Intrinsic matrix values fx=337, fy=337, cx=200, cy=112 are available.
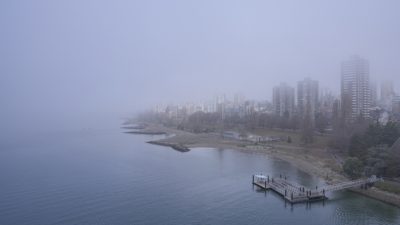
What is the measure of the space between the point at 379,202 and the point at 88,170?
44.5 feet

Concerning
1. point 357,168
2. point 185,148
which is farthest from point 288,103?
point 357,168

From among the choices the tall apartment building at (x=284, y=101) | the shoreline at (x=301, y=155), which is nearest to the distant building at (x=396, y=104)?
the tall apartment building at (x=284, y=101)

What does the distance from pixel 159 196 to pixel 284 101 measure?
30.8 metres

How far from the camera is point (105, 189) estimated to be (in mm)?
13766

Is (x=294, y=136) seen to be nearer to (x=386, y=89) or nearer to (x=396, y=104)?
(x=396, y=104)

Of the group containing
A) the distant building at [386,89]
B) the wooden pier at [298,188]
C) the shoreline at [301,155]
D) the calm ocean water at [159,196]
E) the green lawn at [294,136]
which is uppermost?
the distant building at [386,89]

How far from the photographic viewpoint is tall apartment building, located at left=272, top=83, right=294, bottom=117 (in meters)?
39.2

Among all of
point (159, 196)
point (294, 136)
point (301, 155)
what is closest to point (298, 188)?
point (159, 196)

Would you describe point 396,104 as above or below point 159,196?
above

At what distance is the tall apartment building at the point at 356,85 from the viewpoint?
30.0m

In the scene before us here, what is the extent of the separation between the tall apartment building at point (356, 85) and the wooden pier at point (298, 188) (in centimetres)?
1702

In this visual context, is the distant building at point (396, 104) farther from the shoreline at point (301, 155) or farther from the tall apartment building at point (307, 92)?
the shoreline at point (301, 155)

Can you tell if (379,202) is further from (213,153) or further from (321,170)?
(213,153)

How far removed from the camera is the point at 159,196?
42.1 feet
